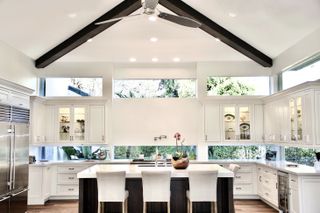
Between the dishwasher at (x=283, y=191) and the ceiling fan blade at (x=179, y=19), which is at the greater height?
the ceiling fan blade at (x=179, y=19)

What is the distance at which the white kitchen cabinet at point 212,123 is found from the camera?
8164mm

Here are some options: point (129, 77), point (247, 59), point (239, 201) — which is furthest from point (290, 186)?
point (129, 77)

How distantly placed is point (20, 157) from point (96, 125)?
2728mm

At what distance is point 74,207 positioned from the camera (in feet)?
23.3

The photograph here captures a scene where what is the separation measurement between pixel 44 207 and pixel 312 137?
5518mm

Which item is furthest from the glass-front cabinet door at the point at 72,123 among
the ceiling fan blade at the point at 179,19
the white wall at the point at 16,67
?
the ceiling fan blade at the point at 179,19

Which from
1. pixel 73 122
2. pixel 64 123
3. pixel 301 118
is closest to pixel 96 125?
pixel 73 122

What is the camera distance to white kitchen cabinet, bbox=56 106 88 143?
26.7 ft

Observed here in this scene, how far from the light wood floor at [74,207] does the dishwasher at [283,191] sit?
0.67 meters

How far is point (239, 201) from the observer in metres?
7.59

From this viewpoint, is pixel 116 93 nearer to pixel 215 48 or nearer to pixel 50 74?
pixel 50 74

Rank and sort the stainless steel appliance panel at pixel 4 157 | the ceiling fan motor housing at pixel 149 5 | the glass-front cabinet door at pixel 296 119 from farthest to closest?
the glass-front cabinet door at pixel 296 119, the stainless steel appliance panel at pixel 4 157, the ceiling fan motor housing at pixel 149 5

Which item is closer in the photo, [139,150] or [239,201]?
[239,201]

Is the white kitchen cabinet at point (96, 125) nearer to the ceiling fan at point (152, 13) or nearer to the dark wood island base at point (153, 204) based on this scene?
the dark wood island base at point (153, 204)
